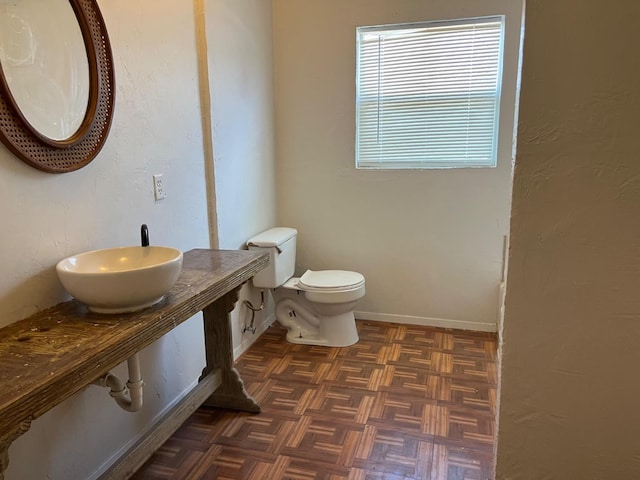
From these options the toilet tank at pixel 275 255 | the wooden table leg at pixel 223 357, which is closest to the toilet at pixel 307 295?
the toilet tank at pixel 275 255

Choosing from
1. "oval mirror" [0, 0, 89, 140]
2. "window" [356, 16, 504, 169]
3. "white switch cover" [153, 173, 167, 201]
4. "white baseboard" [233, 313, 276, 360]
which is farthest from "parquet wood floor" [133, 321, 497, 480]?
"oval mirror" [0, 0, 89, 140]

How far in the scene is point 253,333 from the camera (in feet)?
9.98

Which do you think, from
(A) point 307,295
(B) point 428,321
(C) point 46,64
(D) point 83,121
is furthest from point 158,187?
(B) point 428,321

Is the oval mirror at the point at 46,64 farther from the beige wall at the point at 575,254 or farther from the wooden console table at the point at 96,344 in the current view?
the beige wall at the point at 575,254

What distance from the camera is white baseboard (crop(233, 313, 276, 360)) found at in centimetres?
283

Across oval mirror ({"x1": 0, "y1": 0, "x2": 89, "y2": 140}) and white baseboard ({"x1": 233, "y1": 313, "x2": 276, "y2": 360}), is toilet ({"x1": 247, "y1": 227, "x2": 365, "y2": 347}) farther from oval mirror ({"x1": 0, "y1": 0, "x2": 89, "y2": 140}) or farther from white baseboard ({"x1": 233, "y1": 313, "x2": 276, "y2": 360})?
oval mirror ({"x1": 0, "y1": 0, "x2": 89, "y2": 140})

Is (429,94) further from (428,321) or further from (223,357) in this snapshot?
(223,357)

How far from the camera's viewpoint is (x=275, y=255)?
9.45 ft

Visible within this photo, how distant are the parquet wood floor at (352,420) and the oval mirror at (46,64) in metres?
1.37

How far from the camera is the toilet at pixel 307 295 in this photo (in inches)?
112

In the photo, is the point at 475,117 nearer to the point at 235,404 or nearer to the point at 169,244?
the point at 169,244

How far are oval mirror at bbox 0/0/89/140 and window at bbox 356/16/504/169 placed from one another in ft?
6.18

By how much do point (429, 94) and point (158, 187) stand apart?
5.97ft

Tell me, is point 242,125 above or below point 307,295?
above
